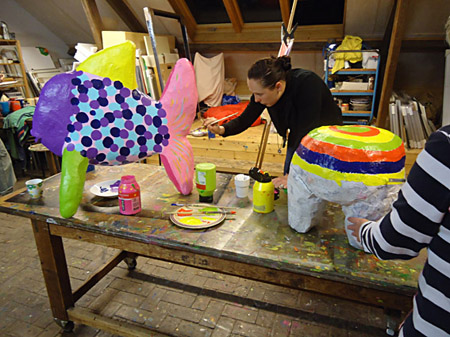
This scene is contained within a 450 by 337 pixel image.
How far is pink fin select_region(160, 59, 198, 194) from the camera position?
1823mm

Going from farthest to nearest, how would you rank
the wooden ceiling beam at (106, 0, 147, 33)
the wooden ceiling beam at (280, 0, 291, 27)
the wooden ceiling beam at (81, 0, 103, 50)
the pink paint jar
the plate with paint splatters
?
1. the wooden ceiling beam at (106, 0, 147, 33)
2. the wooden ceiling beam at (81, 0, 103, 50)
3. the wooden ceiling beam at (280, 0, 291, 27)
4. the plate with paint splatters
5. the pink paint jar

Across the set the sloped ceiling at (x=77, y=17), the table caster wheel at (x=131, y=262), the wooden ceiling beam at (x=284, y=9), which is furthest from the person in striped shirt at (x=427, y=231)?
the sloped ceiling at (x=77, y=17)

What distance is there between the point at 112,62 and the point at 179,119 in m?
0.45

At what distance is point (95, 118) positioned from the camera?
1.63 metres

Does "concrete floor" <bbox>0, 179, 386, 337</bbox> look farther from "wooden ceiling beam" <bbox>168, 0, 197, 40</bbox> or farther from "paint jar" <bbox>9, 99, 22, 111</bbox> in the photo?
"wooden ceiling beam" <bbox>168, 0, 197, 40</bbox>

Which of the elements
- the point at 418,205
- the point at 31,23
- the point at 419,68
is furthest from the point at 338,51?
the point at 31,23

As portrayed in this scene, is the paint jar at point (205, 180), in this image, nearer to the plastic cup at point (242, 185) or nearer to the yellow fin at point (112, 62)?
the plastic cup at point (242, 185)

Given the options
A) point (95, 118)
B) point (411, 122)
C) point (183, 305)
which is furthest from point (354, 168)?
point (411, 122)

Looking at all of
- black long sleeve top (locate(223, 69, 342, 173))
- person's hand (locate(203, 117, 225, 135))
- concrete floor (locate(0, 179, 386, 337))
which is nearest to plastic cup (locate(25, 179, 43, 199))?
concrete floor (locate(0, 179, 386, 337))

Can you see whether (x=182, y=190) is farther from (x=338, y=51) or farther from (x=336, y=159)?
(x=338, y=51)

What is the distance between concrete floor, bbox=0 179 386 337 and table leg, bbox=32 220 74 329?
167 mm

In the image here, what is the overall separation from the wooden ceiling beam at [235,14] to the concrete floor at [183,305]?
12.1 feet

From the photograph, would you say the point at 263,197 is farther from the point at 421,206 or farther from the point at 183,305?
the point at 183,305

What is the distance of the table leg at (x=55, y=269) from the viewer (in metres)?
1.79
